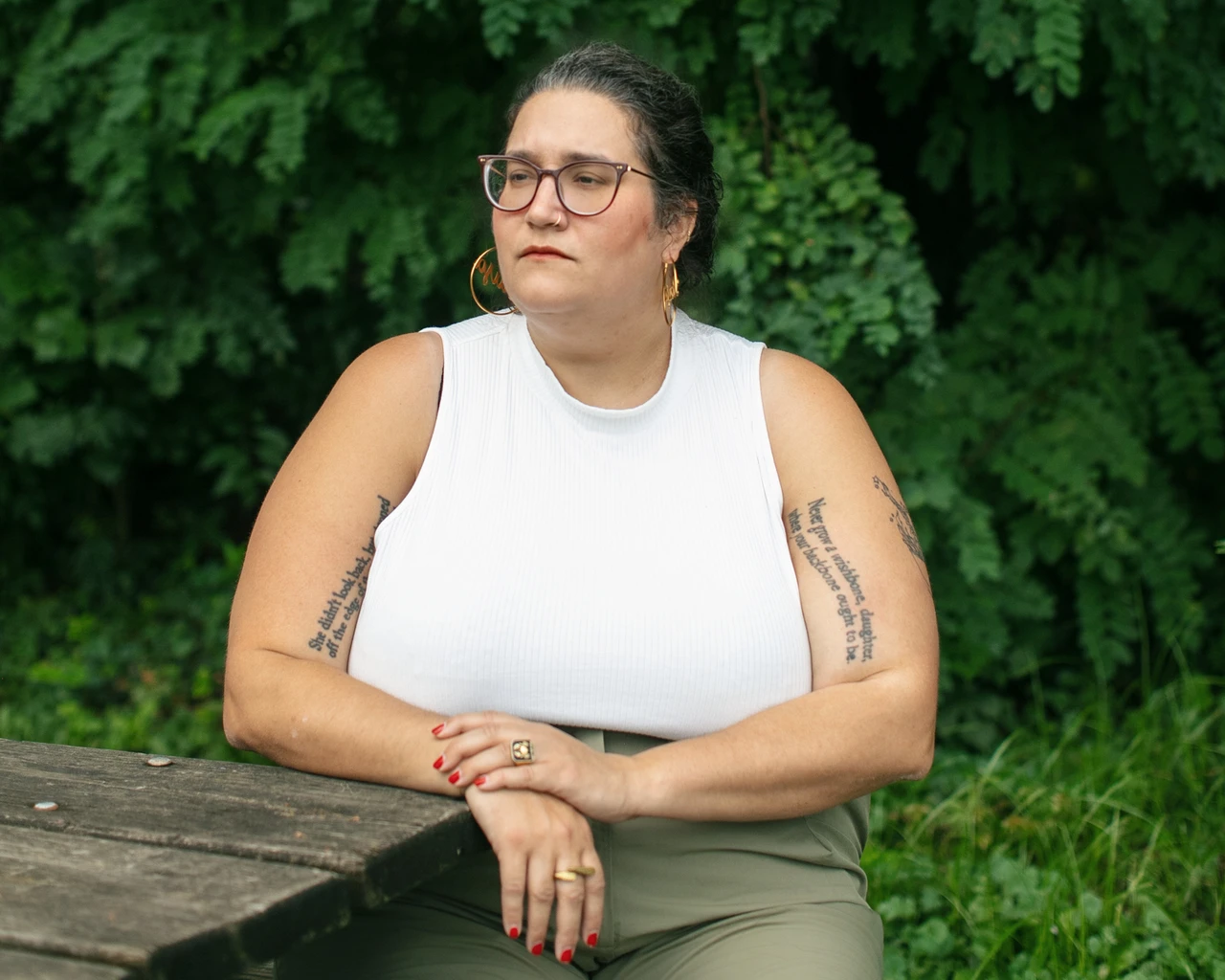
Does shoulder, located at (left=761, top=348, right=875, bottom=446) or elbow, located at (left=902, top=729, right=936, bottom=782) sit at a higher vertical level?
shoulder, located at (left=761, top=348, right=875, bottom=446)

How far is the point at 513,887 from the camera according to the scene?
1.63 meters

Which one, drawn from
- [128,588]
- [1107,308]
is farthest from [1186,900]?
[128,588]

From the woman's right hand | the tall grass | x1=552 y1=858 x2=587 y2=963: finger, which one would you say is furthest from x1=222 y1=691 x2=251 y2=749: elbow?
the tall grass

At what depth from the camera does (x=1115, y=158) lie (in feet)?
12.6

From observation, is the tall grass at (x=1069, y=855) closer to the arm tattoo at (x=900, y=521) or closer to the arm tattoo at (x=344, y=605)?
the arm tattoo at (x=900, y=521)

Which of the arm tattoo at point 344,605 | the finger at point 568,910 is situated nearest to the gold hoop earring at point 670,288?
the arm tattoo at point 344,605

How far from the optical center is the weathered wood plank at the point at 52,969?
3.59ft

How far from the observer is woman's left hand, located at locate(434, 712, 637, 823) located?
1666 millimetres

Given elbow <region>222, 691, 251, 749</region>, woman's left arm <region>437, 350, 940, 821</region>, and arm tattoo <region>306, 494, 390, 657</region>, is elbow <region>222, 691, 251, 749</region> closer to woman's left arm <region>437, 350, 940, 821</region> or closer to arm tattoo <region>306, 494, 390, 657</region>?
arm tattoo <region>306, 494, 390, 657</region>

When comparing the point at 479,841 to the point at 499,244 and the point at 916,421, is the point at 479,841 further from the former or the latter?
the point at 916,421

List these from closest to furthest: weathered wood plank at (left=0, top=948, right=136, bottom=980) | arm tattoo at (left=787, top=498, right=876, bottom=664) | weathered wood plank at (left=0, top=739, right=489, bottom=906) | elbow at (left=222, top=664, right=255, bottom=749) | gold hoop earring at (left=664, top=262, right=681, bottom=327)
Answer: weathered wood plank at (left=0, top=948, right=136, bottom=980) < weathered wood plank at (left=0, top=739, right=489, bottom=906) < elbow at (left=222, top=664, right=255, bottom=749) < arm tattoo at (left=787, top=498, right=876, bottom=664) < gold hoop earring at (left=664, top=262, right=681, bottom=327)

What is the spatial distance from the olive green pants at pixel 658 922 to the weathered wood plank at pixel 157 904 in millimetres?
439

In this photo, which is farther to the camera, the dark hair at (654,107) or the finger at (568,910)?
the dark hair at (654,107)

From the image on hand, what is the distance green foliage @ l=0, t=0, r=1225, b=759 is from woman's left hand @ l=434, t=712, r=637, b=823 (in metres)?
1.18
